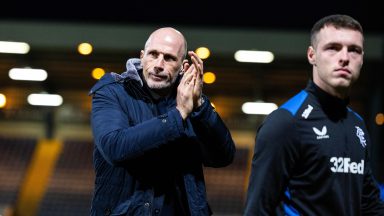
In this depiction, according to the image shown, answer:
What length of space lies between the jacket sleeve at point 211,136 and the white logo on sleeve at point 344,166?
2.69 feet

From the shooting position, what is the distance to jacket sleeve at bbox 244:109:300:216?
3.12 m

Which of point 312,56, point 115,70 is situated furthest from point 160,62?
point 115,70

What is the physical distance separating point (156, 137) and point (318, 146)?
2.76 feet

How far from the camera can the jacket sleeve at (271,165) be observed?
3.12 meters

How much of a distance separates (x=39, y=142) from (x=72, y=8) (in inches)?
261

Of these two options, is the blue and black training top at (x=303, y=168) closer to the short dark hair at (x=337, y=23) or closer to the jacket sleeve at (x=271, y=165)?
the jacket sleeve at (x=271, y=165)

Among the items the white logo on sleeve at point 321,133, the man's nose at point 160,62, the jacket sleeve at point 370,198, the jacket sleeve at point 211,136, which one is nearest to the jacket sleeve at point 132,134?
the jacket sleeve at point 211,136

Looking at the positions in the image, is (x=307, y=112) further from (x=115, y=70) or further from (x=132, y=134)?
(x=115, y=70)

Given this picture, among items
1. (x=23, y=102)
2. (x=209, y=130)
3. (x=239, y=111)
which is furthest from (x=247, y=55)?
(x=209, y=130)

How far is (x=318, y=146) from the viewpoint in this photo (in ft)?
10.5

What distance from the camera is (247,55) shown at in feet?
47.9

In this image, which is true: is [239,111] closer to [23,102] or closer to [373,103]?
[373,103]

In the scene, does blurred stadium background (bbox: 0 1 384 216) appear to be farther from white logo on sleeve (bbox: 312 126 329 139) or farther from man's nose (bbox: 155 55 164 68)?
white logo on sleeve (bbox: 312 126 329 139)

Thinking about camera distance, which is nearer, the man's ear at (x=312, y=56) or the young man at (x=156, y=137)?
the man's ear at (x=312, y=56)
